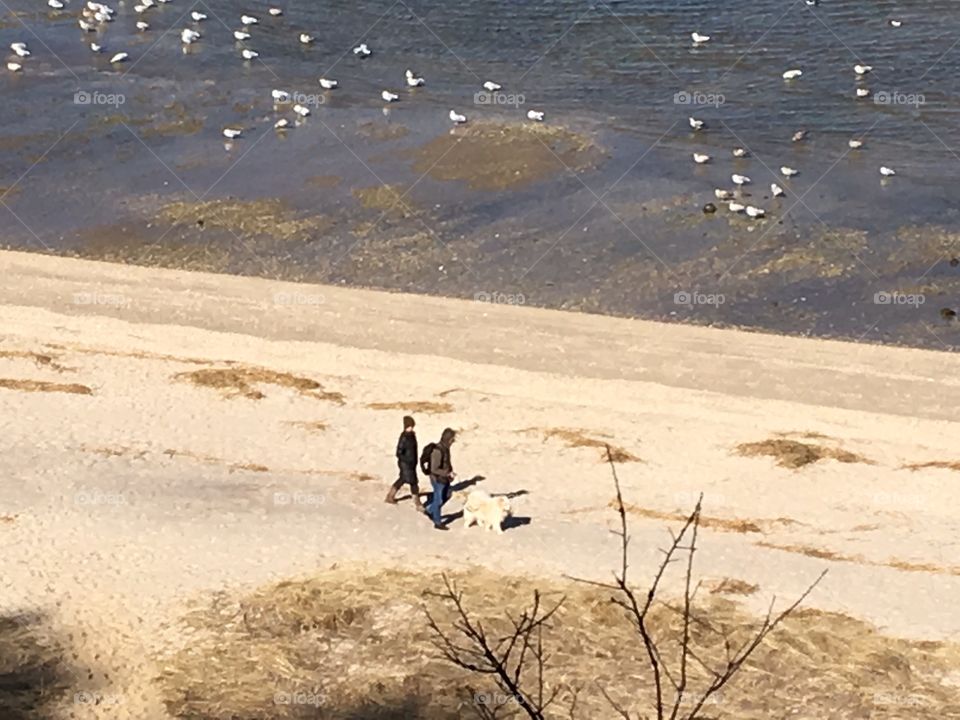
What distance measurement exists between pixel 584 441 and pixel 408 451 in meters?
4.71

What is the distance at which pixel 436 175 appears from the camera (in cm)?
4341

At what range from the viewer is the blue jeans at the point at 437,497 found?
81.8ft

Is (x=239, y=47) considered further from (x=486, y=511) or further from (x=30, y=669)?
(x=30, y=669)

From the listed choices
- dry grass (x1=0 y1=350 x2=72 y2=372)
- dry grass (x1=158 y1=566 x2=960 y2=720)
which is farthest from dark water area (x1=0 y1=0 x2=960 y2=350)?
dry grass (x1=158 y1=566 x2=960 y2=720)

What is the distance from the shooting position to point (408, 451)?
2531 cm

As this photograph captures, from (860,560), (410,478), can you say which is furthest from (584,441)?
(860,560)

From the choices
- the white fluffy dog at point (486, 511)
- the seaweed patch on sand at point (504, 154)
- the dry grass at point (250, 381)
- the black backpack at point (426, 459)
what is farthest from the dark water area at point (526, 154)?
the white fluffy dog at point (486, 511)

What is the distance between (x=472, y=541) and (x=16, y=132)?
28.3 m

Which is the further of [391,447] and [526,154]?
[526,154]

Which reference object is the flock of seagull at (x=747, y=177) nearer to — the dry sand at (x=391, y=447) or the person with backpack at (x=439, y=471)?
the dry sand at (x=391, y=447)

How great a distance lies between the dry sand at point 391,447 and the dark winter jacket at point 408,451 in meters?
0.92

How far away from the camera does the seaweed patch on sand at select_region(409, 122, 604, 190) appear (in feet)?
142

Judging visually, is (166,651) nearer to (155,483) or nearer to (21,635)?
(21,635)

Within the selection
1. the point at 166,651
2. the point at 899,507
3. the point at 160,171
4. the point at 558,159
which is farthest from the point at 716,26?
the point at 166,651
